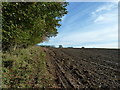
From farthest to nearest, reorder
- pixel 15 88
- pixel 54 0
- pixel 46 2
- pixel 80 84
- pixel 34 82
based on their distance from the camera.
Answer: pixel 54 0
pixel 46 2
pixel 34 82
pixel 80 84
pixel 15 88

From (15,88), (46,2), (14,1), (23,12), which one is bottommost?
(15,88)

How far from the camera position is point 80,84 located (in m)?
4.55

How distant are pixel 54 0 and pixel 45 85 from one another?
459 cm

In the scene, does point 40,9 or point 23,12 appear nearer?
point 23,12

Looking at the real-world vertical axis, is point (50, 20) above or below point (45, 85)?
above

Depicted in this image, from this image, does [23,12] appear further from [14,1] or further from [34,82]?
[34,82]

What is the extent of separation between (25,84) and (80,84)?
97.3 inches

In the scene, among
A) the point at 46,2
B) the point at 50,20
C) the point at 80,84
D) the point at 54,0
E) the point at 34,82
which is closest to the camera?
the point at 80,84

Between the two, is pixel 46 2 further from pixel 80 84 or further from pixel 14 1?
pixel 80 84

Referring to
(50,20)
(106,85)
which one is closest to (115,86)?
(106,85)

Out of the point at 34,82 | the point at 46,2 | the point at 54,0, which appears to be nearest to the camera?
the point at 34,82

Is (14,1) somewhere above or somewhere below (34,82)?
above

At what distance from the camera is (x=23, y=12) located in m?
4.92

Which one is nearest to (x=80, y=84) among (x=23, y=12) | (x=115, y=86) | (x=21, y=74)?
(x=115, y=86)
